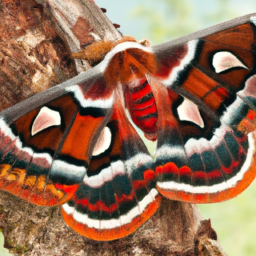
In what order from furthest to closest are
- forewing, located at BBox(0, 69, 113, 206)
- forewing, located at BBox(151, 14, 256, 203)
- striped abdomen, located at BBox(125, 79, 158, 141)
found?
striped abdomen, located at BBox(125, 79, 158, 141), forewing, located at BBox(151, 14, 256, 203), forewing, located at BBox(0, 69, 113, 206)

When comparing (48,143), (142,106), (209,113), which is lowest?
(209,113)

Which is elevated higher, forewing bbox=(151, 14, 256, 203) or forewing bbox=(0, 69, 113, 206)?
forewing bbox=(0, 69, 113, 206)

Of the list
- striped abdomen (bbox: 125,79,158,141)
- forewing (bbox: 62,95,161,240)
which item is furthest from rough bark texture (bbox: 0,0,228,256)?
striped abdomen (bbox: 125,79,158,141)

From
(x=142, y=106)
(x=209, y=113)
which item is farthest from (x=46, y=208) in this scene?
(x=209, y=113)

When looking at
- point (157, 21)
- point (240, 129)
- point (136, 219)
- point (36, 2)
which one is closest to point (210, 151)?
point (240, 129)

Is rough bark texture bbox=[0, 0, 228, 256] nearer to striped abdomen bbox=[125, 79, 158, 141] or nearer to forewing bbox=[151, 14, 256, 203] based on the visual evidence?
forewing bbox=[151, 14, 256, 203]

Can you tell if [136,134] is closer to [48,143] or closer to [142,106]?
[142,106]

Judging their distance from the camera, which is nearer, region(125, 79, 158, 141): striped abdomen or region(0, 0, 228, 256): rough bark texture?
region(0, 0, 228, 256): rough bark texture

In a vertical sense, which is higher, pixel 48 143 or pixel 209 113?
pixel 48 143
